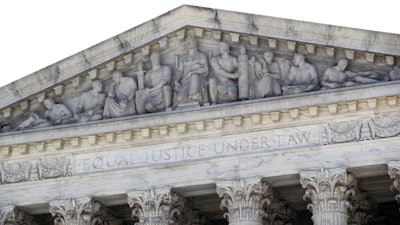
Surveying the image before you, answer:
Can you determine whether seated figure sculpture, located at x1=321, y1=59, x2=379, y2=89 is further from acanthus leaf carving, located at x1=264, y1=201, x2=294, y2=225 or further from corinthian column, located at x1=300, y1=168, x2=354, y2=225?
acanthus leaf carving, located at x1=264, y1=201, x2=294, y2=225

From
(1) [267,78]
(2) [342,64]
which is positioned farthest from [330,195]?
(1) [267,78]

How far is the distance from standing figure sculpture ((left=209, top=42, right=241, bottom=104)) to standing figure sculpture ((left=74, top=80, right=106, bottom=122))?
372cm

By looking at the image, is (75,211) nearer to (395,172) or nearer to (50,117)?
(50,117)

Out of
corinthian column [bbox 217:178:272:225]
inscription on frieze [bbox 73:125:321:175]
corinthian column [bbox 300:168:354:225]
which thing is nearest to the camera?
corinthian column [bbox 300:168:354:225]

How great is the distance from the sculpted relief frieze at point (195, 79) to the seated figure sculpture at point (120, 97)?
3cm

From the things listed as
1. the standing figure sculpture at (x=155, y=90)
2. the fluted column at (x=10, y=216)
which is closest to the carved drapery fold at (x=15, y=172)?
the fluted column at (x=10, y=216)

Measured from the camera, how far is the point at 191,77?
126 feet

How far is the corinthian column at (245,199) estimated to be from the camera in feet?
121

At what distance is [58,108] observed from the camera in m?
40.0

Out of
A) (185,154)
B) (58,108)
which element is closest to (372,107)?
(185,154)

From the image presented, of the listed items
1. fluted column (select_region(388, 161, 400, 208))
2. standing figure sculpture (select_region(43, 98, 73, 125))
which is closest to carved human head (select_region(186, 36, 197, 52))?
standing figure sculpture (select_region(43, 98, 73, 125))

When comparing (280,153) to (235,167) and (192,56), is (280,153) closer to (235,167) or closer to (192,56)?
(235,167)

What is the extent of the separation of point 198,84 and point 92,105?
368 cm

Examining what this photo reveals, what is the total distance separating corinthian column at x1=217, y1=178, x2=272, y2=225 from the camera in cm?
3691
